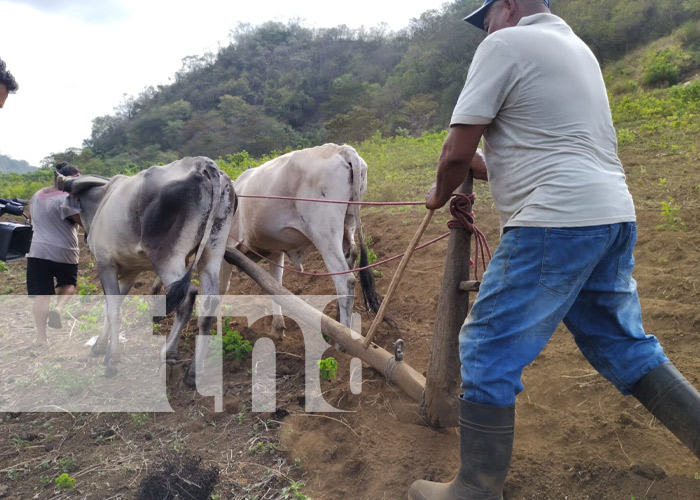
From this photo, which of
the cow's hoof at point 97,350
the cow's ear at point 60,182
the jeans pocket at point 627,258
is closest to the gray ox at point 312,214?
the cow's hoof at point 97,350

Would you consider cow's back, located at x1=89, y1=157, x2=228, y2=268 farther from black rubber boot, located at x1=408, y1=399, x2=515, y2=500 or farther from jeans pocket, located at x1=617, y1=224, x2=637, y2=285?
jeans pocket, located at x1=617, y1=224, x2=637, y2=285

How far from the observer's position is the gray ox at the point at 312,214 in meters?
4.92

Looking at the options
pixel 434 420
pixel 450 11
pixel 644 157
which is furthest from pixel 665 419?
pixel 450 11

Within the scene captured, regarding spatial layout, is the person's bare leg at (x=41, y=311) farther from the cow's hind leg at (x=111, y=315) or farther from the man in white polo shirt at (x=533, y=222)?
the man in white polo shirt at (x=533, y=222)

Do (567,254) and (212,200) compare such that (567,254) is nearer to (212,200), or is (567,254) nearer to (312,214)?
(212,200)

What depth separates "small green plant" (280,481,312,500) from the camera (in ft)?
8.55

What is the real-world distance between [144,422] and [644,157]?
25.2 ft

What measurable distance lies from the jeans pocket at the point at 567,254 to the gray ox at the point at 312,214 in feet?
9.61

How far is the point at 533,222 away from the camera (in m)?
1.98

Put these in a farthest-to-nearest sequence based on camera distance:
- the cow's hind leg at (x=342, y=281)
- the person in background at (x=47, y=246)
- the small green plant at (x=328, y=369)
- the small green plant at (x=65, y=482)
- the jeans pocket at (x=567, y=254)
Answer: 1. the person in background at (x=47, y=246)
2. the cow's hind leg at (x=342, y=281)
3. the small green plant at (x=328, y=369)
4. the small green plant at (x=65, y=482)
5. the jeans pocket at (x=567, y=254)

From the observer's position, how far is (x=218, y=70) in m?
61.9

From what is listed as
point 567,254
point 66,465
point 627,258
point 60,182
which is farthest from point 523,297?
point 60,182

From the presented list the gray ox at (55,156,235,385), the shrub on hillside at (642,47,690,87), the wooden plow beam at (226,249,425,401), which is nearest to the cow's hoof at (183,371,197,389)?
the gray ox at (55,156,235,385)

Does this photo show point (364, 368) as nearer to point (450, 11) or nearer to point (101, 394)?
point (101, 394)
